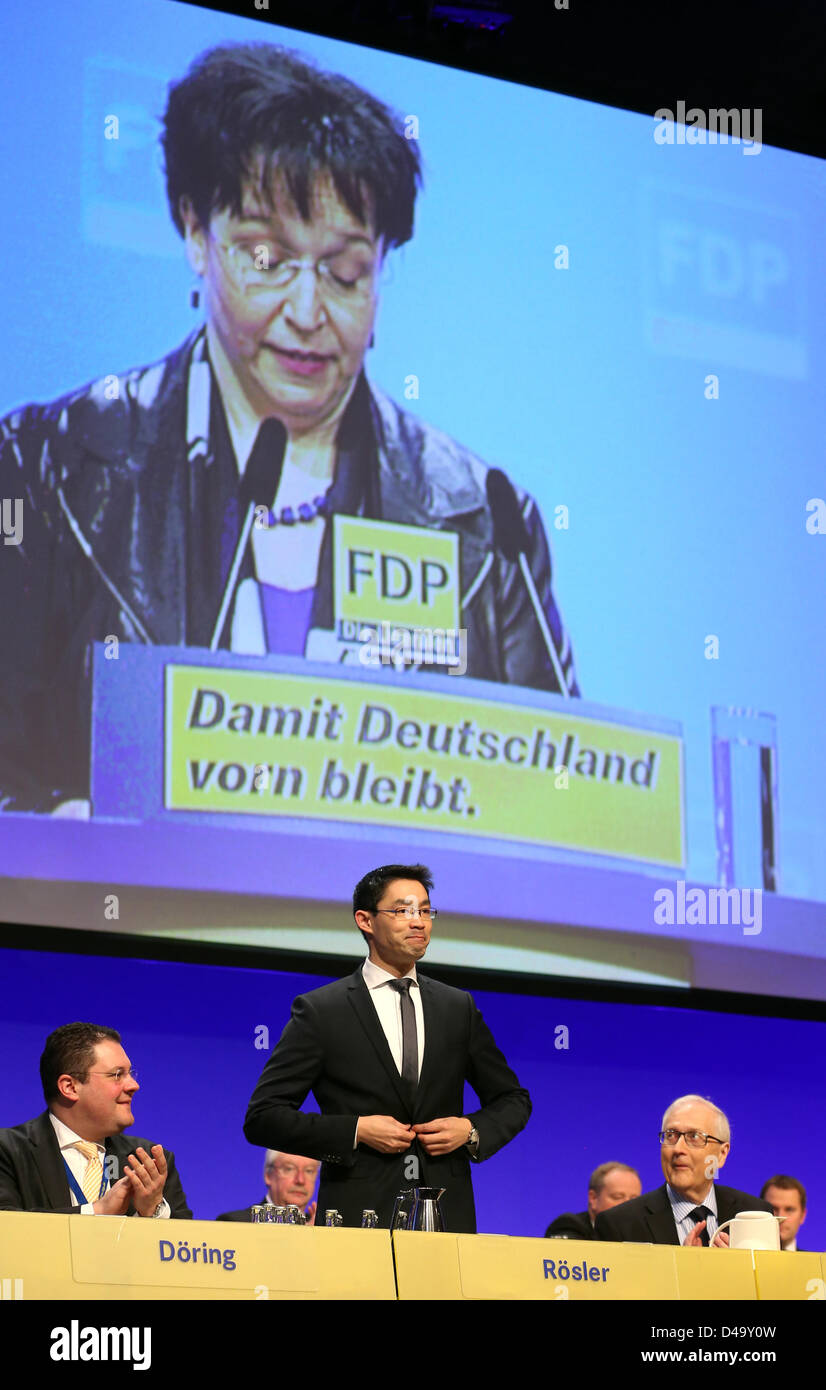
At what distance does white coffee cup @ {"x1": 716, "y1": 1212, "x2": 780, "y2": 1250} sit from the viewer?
2.47m

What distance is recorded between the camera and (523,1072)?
473cm

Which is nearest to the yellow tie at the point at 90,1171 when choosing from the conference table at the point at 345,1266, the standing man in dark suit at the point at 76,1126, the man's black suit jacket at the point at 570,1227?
the standing man in dark suit at the point at 76,1126

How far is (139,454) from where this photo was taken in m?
4.24

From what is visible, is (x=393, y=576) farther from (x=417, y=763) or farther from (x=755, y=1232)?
(x=755, y=1232)

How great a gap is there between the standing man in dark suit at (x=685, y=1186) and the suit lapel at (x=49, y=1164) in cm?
94

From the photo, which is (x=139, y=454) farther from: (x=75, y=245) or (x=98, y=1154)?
(x=98, y=1154)

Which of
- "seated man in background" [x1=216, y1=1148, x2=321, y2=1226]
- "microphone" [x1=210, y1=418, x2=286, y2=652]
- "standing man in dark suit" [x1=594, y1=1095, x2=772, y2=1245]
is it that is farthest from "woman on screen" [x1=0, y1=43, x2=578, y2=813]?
"standing man in dark suit" [x1=594, y1=1095, x2=772, y2=1245]

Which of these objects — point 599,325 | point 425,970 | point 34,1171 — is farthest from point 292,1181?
point 599,325

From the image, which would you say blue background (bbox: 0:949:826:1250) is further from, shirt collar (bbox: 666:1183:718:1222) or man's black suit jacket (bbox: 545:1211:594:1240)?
shirt collar (bbox: 666:1183:718:1222)

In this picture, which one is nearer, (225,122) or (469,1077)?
(469,1077)

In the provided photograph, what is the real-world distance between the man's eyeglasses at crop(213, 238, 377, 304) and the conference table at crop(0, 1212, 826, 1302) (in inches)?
112

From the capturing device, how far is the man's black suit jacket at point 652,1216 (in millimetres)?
3031

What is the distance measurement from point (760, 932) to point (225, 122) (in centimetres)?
253
